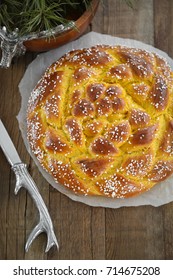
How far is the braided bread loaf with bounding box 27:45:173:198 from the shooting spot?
1.70m

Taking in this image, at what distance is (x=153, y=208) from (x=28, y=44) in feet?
2.26

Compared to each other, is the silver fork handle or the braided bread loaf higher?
the braided bread loaf

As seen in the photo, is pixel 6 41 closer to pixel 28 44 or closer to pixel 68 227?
pixel 28 44

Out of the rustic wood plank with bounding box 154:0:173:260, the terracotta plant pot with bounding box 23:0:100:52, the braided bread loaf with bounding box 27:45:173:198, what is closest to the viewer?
the braided bread loaf with bounding box 27:45:173:198

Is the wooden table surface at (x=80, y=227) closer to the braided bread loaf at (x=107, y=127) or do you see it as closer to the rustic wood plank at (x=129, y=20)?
the braided bread loaf at (x=107, y=127)

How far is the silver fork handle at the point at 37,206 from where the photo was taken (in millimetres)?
1735

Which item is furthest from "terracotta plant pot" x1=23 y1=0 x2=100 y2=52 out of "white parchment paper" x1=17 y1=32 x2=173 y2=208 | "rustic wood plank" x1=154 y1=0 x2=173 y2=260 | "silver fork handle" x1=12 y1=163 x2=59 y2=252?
"silver fork handle" x1=12 y1=163 x2=59 y2=252

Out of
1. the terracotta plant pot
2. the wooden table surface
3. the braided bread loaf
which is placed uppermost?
the terracotta plant pot

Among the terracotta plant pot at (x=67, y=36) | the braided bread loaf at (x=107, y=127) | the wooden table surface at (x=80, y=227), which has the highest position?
the terracotta plant pot at (x=67, y=36)

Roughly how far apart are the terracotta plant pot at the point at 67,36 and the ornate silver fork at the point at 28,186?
0.29 meters

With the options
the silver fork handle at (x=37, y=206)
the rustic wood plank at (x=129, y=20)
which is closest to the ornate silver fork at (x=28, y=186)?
the silver fork handle at (x=37, y=206)

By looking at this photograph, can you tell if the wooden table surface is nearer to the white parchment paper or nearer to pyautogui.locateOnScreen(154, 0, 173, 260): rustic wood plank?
the white parchment paper

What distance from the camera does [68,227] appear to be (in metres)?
1.78

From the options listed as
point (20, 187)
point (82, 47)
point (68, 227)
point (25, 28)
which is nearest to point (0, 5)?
point (25, 28)
